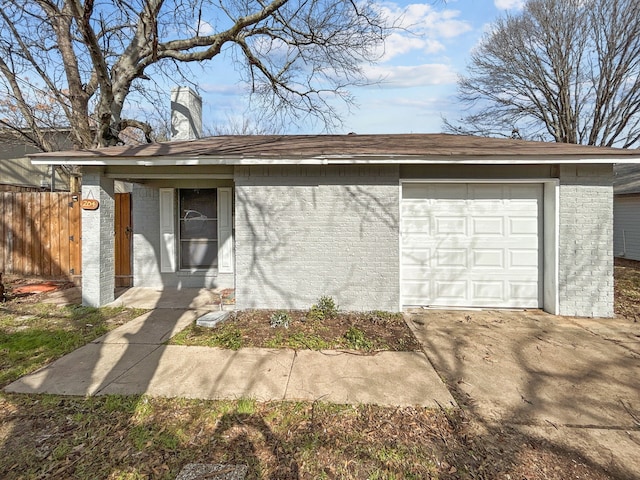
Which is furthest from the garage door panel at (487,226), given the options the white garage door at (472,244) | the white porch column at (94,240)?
the white porch column at (94,240)

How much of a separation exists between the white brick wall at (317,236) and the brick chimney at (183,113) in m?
4.49

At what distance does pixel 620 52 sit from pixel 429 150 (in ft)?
53.5

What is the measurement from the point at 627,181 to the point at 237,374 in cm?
1804

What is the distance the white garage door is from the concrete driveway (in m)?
0.44

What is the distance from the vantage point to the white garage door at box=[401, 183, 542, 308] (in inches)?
237

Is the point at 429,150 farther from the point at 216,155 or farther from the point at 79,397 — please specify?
the point at 79,397

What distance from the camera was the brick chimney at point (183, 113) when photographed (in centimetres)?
895

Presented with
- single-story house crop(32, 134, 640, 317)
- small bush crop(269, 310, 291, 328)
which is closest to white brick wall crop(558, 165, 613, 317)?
single-story house crop(32, 134, 640, 317)

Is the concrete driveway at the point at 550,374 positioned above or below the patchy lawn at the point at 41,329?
below

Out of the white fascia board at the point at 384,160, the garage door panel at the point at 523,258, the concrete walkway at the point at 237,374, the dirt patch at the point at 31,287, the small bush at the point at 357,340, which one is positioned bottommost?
the concrete walkway at the point at 237,374

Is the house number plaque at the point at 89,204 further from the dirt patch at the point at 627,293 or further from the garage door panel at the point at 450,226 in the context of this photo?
the dirt patch at the point at 627,293

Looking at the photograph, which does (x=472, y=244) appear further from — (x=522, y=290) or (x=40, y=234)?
(x=40, y=234)

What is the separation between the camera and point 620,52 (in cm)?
1459

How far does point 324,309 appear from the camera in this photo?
5.63 metres
